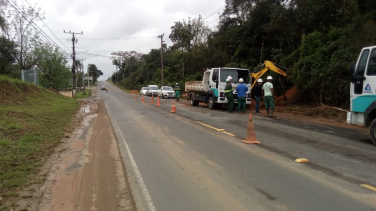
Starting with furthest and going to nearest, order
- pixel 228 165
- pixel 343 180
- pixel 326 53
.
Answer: pixel 326 53 → pixel 228 165 → pixel 343 180

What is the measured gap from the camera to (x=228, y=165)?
21.8 ft

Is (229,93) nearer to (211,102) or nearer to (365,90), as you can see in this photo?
(211,102)

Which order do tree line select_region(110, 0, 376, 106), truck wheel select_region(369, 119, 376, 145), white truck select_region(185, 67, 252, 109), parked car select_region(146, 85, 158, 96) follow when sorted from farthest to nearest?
1. parked car select_region(146, 85, 158, 96)
2. white truck select_region(185, 67, 252, 109)
3. tree line select_region(110, 0, 376, 106)
4. truck wheel select_region(369, 119, 376, 145)

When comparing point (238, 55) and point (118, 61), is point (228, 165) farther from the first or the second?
point (118, 61)

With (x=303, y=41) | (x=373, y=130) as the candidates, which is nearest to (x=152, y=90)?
(x=303, y=41)

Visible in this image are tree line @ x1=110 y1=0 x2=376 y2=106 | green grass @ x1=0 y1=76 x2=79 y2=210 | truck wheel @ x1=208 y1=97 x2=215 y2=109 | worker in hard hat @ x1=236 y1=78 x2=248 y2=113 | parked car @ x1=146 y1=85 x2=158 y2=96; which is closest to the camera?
green grass @ x1=0 y1=76 x2=79 y2=210

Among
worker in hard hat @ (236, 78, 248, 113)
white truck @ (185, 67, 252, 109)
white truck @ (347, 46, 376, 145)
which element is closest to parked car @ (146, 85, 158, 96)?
white truck @ (185, 67, 252, 109)

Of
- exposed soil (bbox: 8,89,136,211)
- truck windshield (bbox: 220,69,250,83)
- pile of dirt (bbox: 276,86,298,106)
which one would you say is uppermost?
truck windshield (bbox: 220,69,250,83)

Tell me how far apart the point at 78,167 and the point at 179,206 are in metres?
3.28

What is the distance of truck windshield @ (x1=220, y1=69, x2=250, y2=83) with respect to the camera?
61.4 feet

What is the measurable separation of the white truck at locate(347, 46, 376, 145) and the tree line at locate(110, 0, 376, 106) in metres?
6.34

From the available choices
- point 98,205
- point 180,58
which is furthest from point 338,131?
point 180,58

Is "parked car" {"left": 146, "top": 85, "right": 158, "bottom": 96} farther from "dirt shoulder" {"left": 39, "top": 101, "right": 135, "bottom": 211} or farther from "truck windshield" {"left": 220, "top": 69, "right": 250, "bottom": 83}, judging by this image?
"dirt shoulder" {"left": 39, "top": 101, "right": 135, "bottom": 211}

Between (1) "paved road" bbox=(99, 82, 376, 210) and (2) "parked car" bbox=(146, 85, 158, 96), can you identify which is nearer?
(1) "paved road" bbox=(99, 82, 376, 210)
